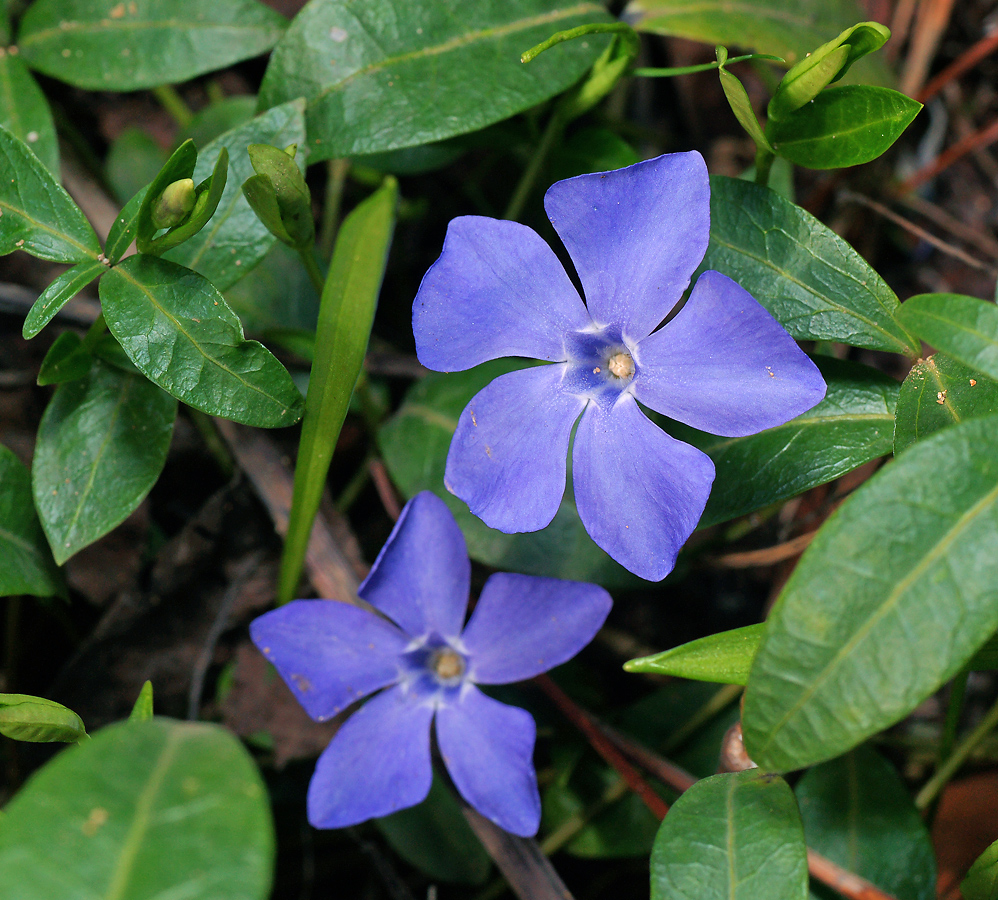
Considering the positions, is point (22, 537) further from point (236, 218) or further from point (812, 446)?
point (812, 446)

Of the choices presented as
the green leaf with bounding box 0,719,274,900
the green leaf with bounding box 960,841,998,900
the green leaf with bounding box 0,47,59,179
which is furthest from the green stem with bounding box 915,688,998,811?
the green leaf with bounding box 0,47,59,179

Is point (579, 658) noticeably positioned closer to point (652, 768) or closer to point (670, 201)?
point (652, 768)

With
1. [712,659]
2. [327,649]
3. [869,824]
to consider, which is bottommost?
[869,824]

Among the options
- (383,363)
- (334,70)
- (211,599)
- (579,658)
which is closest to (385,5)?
(334,70)

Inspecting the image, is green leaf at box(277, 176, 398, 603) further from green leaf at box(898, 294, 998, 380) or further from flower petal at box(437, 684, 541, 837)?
green leaf at box(898, 294, 998, 380)

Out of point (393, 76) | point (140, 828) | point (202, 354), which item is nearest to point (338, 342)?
point (202, 354)

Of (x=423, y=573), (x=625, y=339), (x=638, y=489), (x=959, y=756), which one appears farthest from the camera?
(x=959, y=756)
